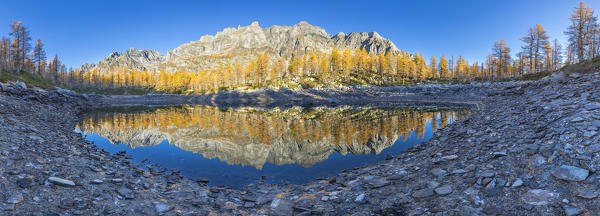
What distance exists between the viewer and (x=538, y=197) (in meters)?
5.29

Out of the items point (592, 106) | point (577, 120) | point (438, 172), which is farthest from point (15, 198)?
point (592, 106)

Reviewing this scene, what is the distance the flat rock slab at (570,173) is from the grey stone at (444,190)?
7.41ft

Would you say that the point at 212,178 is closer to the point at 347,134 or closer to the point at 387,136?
the point at 347,134

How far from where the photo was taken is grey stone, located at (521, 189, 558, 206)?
5.12m

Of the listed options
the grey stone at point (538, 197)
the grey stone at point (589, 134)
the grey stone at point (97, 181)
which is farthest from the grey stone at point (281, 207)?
the grey stone at point (589, 134)

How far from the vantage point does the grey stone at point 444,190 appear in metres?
6.67

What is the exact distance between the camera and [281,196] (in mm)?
9180

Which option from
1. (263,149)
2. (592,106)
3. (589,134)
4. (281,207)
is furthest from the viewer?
(263,149)

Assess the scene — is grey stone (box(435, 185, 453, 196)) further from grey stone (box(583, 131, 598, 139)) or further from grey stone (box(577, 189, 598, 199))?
grey stone (box(583, 131, 598, 139))

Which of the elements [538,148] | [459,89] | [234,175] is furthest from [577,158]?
[459,89]

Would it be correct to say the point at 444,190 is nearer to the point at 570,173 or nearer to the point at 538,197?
the point at 538,197

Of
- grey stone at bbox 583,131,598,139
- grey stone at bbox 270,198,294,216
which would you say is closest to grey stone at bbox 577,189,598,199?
grey stone at bbox 583,131,598,139

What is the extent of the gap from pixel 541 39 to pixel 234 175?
100591mm

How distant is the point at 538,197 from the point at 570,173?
1.22 m
